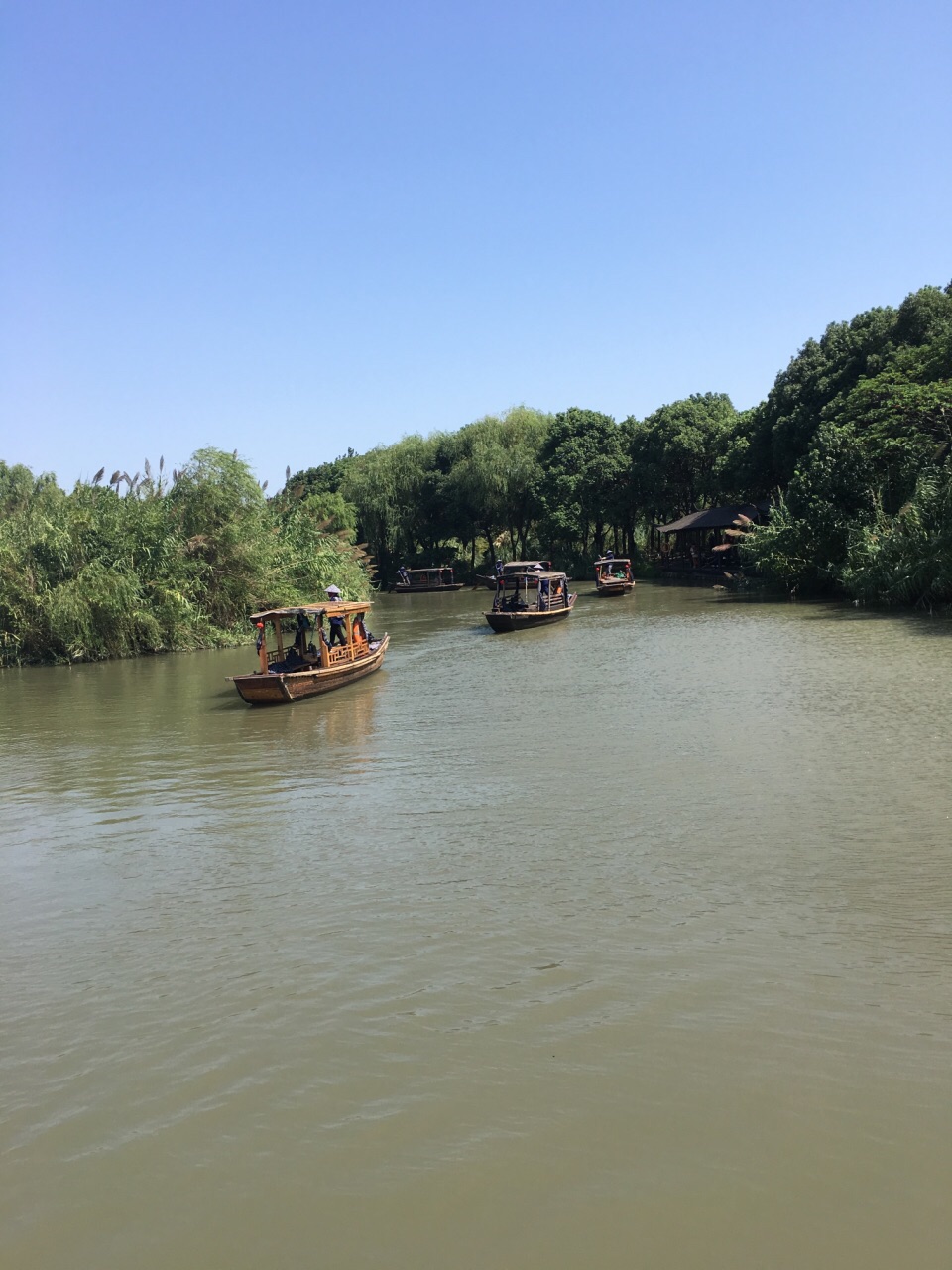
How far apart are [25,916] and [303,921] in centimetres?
234

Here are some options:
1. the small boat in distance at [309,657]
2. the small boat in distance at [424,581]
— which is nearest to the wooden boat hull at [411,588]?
the small boat in distance at [424,581]

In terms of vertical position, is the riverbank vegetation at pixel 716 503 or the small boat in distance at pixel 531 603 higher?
the riverbank vegetation at pixel 716 503

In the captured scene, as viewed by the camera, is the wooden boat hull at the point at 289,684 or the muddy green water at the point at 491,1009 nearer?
the muddy green water at the point at 491,1009

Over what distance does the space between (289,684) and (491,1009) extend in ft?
44.6

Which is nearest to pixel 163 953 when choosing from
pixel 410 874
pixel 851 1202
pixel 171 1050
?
pixel 171 1050

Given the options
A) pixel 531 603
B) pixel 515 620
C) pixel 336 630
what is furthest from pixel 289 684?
pixel 531 603

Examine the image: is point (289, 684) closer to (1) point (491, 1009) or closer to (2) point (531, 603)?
(1) point (491, 1009)

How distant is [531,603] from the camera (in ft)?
112

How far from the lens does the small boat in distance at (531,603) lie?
30688mm

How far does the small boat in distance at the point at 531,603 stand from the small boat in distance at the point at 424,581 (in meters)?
23.9

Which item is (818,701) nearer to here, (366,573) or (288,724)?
(288,724)

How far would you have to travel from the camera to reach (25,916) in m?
7.97

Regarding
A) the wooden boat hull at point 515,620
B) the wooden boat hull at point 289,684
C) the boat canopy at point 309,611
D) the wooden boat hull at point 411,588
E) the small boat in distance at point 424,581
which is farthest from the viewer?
the small boat in distance at point 424,581

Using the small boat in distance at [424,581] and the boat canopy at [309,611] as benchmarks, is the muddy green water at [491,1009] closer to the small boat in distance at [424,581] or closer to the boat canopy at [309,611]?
the boat canopy at [309,611]
